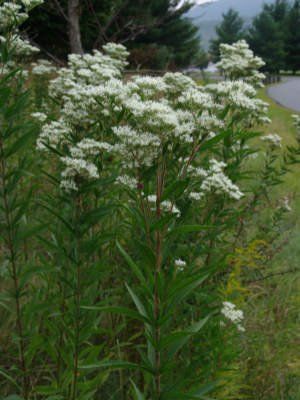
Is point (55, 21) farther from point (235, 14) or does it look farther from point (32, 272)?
point (235, 14)

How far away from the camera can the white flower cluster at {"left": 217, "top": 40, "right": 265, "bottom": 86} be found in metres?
4.11

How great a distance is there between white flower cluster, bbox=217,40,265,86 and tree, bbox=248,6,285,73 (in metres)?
50.9

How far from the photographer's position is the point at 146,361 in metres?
1.93

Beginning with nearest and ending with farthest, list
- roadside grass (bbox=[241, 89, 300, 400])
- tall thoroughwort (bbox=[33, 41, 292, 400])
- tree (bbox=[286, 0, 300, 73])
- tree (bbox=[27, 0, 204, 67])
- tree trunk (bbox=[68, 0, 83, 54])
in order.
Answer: tall thoroughwort (bbox=[33, 41, 292, 400]), roadside grass (bbox=[241, 89, 300, 400]), tree trunk (bbox=[68, 0, 83, 54]), tree (bbox=[27, 0, 204, 67]), tree (bbox=[286, 0, 300, 73])

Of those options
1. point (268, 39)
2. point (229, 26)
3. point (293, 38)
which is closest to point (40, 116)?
point (268, 39)

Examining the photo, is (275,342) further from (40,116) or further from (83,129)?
(40,116)

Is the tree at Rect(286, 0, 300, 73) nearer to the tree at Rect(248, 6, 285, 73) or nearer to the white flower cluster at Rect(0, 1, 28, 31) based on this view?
the tree at Rect(248, 6, 285, 73)

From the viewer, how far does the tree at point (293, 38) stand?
56.1 m

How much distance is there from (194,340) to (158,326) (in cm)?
98

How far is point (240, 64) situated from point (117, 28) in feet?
21.1

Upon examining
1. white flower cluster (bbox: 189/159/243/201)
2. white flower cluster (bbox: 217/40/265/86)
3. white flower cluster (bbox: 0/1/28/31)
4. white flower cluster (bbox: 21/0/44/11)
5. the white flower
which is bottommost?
white flower cluster (bbox: 189/159/243/201)

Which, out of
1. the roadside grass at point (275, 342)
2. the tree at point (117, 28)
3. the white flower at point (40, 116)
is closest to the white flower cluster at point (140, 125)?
the white flower at point (40, 116)

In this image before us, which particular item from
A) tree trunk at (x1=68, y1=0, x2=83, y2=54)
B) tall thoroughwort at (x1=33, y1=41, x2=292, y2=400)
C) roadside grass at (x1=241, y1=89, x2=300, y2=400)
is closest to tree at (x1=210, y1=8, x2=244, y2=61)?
tree trunk at (x1=68, y1=0, x2=83, y2=54)

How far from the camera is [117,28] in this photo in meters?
9.78
